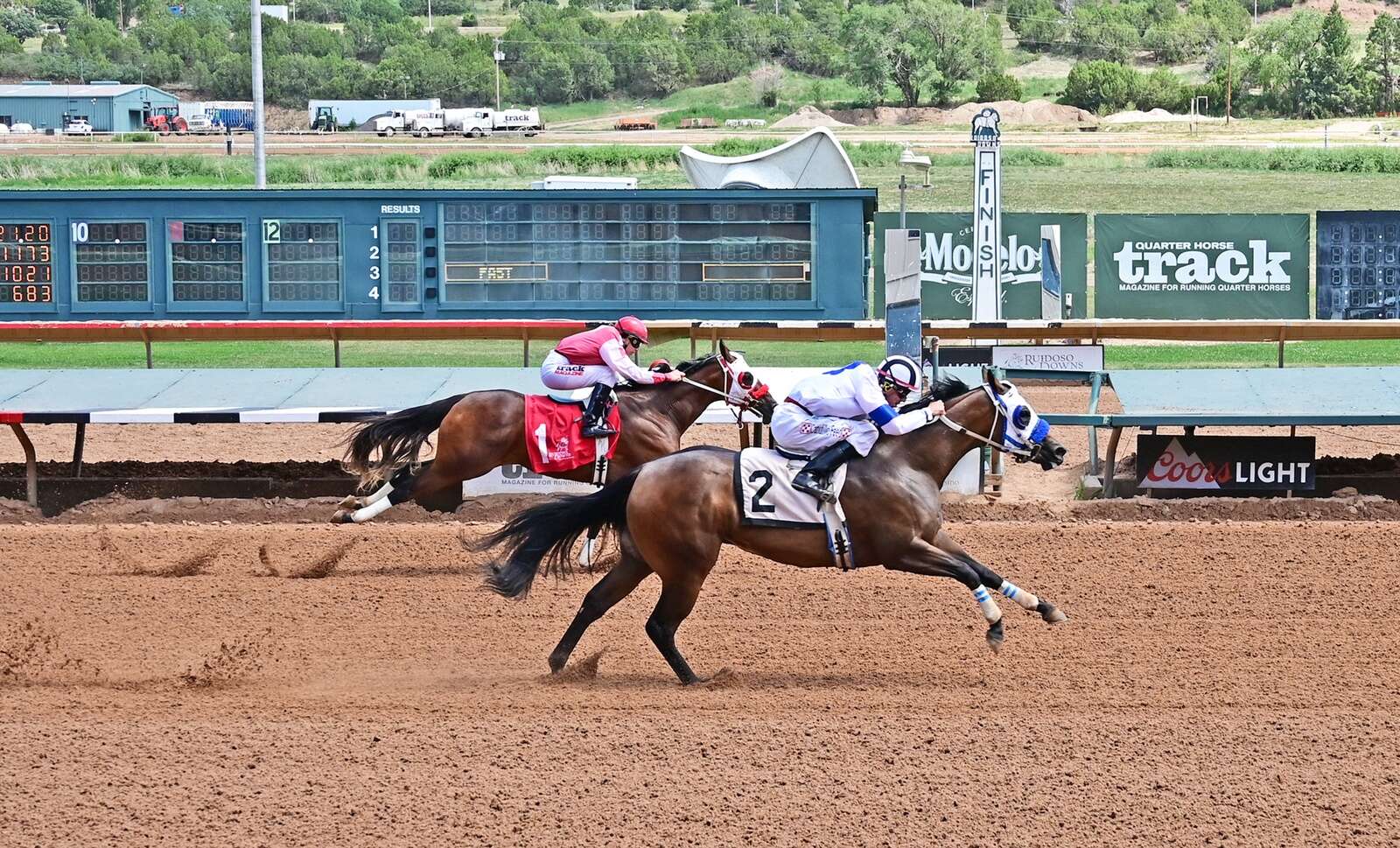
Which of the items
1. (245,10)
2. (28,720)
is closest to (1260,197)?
(28,720)

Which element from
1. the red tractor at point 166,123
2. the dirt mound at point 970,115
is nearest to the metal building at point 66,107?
the red tractor at point 166,123

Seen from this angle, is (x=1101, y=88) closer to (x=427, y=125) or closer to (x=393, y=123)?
(x=427, y=125)

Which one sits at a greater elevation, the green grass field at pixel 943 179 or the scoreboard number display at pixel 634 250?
the green grass field at pixel 943 179

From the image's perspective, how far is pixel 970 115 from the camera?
65.1 meters

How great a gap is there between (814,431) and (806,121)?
56.8m

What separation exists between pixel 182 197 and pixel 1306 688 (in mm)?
14924

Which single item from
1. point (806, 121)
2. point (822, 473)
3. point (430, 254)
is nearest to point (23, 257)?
point (430, 254)

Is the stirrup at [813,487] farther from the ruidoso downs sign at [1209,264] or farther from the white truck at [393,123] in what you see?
the white truck at [393,123]

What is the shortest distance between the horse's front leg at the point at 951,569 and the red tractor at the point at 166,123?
203 ft

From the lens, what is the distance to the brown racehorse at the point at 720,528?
8.09 m

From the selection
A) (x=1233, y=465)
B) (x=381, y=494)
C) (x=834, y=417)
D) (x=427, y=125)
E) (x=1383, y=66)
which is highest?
(x=1383, y=66)

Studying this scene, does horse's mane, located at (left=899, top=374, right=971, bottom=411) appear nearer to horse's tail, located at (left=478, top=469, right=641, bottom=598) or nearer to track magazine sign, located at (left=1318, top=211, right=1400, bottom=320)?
horse's tail, located at (left=478, top=469, right=641, bottom=598)

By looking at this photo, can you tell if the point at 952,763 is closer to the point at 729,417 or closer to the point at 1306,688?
the point at 1306,688

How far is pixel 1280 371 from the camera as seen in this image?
1427cm
